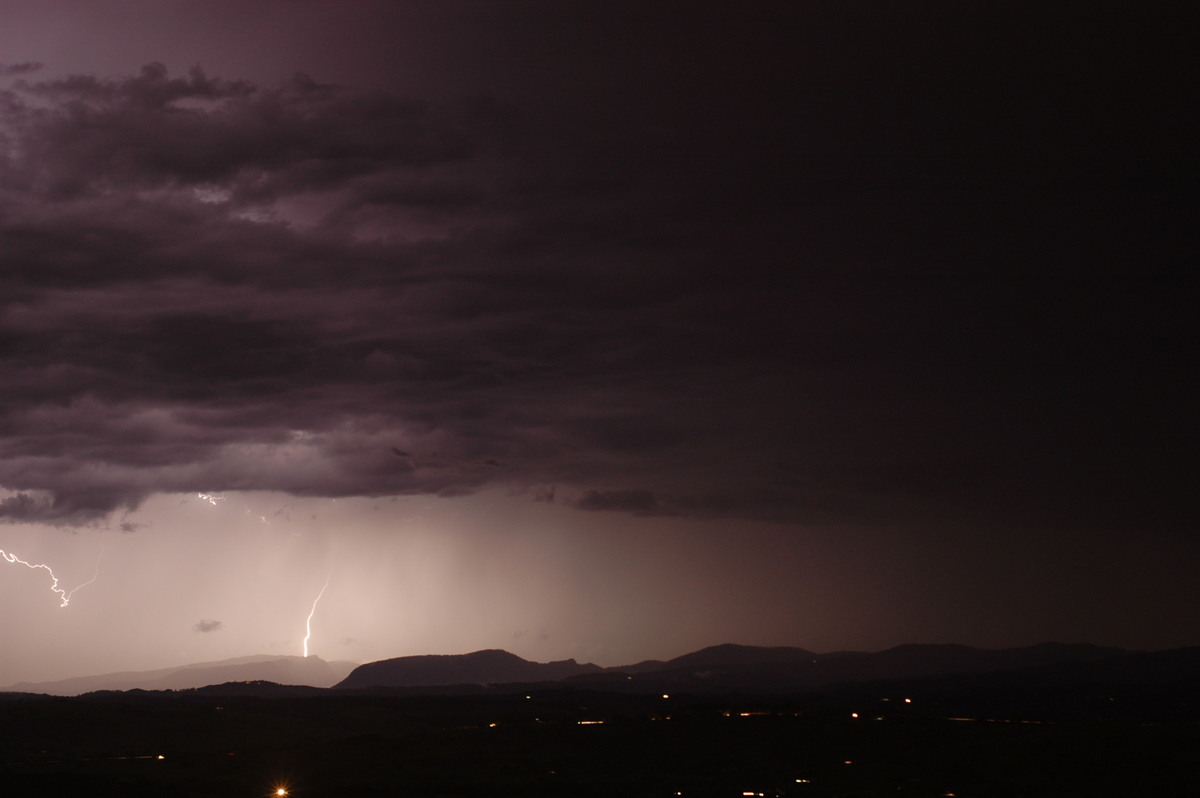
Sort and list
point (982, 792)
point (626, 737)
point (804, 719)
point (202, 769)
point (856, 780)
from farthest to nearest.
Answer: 1. point (804, 719)
2. point (626, 737)
3. point (202, 769)
4. point (856, 780)
5. point (982, 792)

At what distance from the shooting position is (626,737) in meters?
172

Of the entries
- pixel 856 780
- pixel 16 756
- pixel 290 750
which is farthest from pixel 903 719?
pixel 16 756

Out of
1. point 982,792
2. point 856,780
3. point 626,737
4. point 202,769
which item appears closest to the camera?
point 982,792

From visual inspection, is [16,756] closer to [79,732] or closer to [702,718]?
[79,732]

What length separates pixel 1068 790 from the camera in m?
122

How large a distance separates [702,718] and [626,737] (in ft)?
80.4

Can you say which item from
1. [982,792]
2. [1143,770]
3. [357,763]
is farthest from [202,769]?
[1143,770]

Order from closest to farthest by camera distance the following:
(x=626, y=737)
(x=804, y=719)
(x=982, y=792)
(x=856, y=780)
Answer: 1. (x=982, y=792)
2. (x=856, y=780)
3. (x=626, y=737)
4. (x=804, y=719)

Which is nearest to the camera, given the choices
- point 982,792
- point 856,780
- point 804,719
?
point 982,792

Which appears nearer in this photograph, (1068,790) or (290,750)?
(1068,790)

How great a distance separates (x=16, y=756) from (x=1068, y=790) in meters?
148

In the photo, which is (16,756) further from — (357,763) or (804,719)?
(804,719)

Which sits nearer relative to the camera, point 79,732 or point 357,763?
point 357,763

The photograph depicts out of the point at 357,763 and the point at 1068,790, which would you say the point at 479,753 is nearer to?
the point at 357,763
